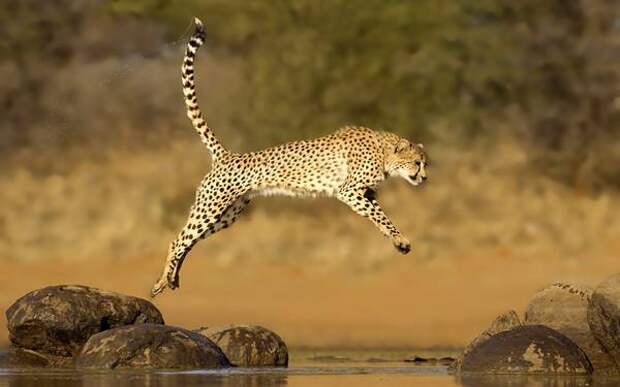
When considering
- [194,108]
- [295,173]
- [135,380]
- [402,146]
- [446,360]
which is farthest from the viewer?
[194,108]

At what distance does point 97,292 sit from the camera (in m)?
31.6

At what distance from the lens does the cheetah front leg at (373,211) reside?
109ft


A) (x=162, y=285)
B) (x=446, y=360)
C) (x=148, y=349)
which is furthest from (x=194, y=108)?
(x=148, y=349)

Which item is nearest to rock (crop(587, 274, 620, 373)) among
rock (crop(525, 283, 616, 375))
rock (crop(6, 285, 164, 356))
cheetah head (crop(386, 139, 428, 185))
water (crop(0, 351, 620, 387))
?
rock (crop(525, 283, 616, 375))

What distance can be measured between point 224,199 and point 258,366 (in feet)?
17.6

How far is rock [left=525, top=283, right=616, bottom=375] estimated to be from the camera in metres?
28.5

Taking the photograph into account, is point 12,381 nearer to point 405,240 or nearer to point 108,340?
point 108,340

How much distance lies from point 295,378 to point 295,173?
27.3 ft

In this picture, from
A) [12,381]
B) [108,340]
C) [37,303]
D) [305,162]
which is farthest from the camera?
[305,162]

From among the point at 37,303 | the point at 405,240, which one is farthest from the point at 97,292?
the point at 405,240

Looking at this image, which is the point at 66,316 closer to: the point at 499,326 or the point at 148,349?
the point at 148,349

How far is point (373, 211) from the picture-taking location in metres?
34.2

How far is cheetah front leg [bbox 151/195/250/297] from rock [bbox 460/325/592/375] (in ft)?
30.3

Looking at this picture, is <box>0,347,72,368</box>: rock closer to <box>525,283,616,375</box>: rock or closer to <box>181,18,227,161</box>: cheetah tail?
<box>181,18,227,161</box>: cheetah tail
